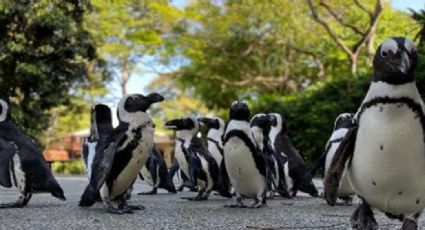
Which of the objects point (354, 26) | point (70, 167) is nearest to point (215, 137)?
point (354, 26)

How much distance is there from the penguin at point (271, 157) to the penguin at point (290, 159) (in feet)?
0.27

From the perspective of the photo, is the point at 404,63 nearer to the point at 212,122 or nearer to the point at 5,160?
the point at 5,160

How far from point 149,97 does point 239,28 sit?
17.2 m

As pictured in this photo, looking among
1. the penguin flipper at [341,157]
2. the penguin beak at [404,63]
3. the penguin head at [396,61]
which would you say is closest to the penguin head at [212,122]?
the penguin flipper at [341,157]

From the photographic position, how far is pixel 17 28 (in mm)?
15891

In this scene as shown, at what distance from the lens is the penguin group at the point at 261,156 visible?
112 inches

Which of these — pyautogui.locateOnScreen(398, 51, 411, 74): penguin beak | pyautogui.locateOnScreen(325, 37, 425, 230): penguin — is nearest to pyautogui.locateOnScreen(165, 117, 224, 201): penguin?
pyautogui.locateOnScreen(325, 37, 425, 230): penguin

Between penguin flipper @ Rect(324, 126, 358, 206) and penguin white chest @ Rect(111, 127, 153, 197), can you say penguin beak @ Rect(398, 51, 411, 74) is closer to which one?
penguin flipper @ Rect(324, 126, 358, 206)

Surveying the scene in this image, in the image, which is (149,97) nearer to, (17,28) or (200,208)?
(200,208)

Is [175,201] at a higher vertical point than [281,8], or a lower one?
lower

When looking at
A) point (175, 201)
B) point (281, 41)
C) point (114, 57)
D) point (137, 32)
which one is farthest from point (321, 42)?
point (175, 201)

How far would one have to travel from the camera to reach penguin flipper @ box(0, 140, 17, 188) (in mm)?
4828

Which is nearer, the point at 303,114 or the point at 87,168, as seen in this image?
the point at 87,168

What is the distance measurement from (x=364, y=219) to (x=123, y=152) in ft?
8.24
